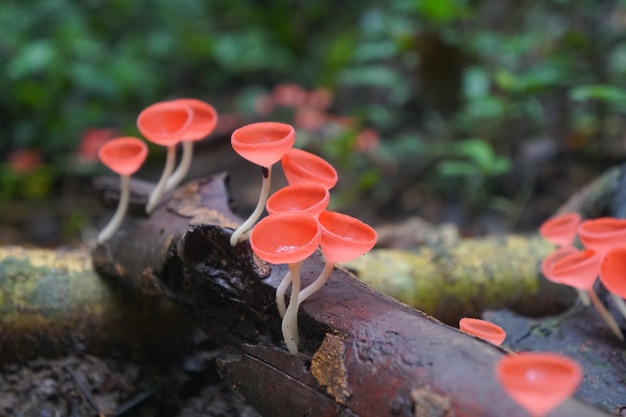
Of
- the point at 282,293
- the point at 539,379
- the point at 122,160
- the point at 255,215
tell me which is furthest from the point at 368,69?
the point at 539,379

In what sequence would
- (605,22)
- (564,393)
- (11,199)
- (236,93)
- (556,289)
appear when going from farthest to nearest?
(236,93) < (11,199) < (605,22) < (556,289) < (564,393)

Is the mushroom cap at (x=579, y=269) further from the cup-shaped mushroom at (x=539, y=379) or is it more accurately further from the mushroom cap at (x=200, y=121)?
the mushroom cap at (x=200, y=121)

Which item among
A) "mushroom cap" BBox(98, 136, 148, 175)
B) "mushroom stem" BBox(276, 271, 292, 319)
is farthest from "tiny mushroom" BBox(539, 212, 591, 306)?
"mushroom cap" BBox(98, 136, 148, 175)

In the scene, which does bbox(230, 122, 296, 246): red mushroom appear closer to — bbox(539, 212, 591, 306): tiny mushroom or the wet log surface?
the wet log surface

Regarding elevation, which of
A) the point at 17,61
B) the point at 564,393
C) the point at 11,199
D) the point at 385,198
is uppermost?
the point at 564,393

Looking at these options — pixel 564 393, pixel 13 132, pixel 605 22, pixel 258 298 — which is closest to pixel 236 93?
pixel 13 132

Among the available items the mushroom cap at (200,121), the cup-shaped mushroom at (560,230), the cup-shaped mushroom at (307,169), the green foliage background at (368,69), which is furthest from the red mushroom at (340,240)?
the green foliage background at (368,69)

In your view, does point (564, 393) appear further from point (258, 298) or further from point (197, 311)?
point (197, 311)
